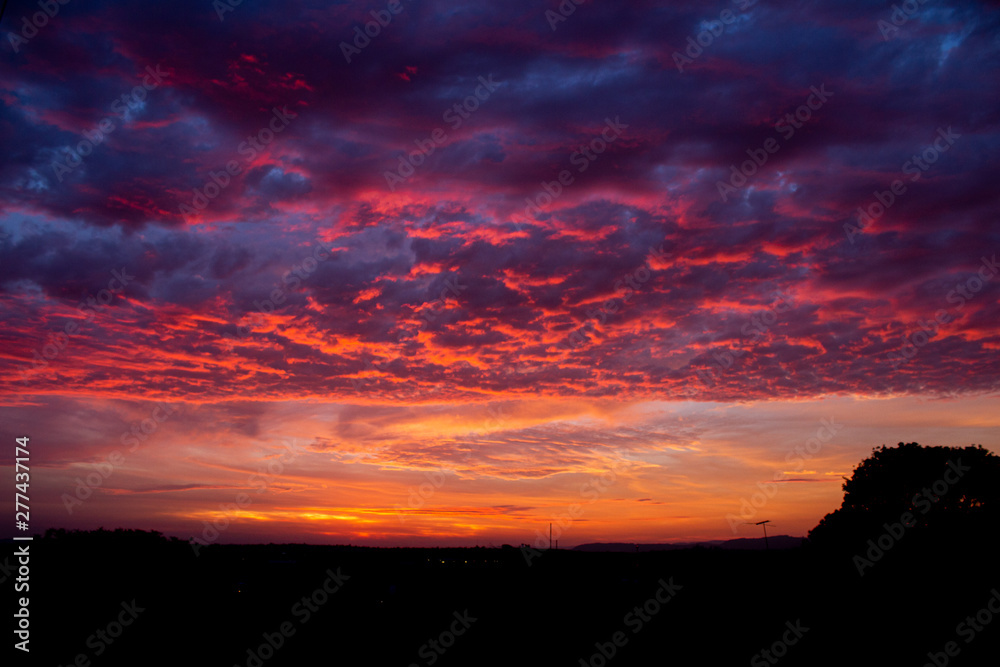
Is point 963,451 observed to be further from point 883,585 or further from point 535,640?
point 535,640

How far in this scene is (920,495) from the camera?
5284cm

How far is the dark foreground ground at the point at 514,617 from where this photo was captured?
26844 millimetres

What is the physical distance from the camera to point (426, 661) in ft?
87.5

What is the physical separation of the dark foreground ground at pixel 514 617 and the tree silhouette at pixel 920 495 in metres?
4.76

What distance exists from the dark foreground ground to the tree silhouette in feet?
15.6

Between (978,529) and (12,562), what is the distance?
72002mm

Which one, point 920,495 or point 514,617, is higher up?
point 920,495

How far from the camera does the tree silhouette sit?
48.8 meters

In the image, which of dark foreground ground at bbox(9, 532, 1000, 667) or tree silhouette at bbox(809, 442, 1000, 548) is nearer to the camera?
dark foreground ground at bbox(9, 532, 1000, 667)

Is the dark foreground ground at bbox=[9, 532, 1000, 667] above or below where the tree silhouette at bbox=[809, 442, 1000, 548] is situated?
below

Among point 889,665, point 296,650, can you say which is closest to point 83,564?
point 296,650

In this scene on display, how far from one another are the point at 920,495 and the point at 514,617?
128ft

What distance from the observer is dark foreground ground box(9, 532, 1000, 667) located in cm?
2684

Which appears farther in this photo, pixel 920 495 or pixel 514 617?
pixel 920 495
